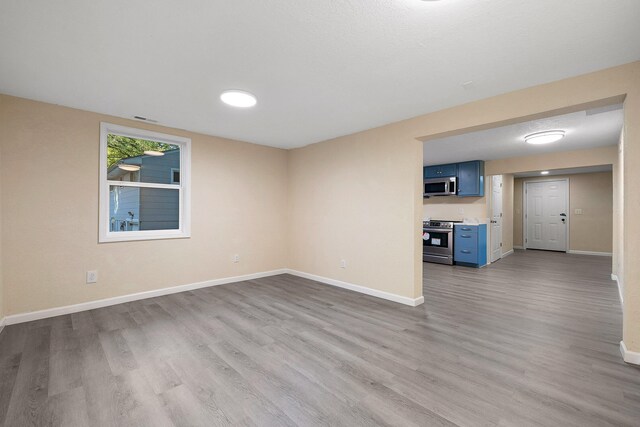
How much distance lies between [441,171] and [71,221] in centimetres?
679

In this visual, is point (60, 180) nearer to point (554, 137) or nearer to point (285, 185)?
point (285, 185)

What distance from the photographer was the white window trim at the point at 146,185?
3430mm

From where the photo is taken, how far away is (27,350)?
236 centimetres

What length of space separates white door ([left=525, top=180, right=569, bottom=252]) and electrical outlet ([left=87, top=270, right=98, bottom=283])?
415 inches

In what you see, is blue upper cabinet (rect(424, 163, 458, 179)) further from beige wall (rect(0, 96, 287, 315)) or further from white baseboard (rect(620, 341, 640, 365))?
beige wall (rect(0, 96, 287, 315))

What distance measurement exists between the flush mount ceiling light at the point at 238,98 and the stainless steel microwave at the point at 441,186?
5.01 meters

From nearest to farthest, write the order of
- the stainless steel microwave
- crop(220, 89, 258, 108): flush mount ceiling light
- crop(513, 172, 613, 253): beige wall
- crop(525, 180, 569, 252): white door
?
crop(220, 89, 258, 108): flush mount ceiling light
the stainless steel microwave
crop(513, 172, 613, 253): beige wall
crop(525, 180, 569, 252): white door

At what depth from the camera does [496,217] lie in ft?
22.6

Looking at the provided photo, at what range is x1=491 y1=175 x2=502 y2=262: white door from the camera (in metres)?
6.63

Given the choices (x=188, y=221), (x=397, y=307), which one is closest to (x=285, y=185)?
(x=188, y=221)

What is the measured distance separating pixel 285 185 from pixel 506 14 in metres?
4.22

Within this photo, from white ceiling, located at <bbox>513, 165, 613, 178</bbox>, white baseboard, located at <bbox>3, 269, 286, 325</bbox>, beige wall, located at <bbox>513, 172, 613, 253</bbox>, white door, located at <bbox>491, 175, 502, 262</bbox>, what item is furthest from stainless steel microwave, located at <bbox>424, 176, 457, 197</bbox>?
white baseboard, located at <bbox>3, 269, 286, 325</bbox>

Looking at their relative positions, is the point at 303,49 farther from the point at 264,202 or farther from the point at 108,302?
the point at 108,302

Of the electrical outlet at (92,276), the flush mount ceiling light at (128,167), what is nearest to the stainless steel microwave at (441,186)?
the flush mount ceiling light at (128,167)
